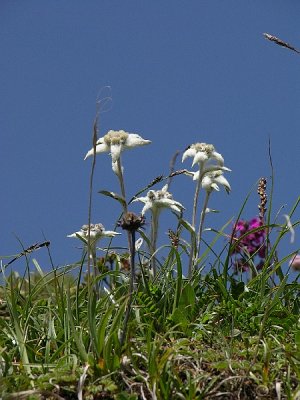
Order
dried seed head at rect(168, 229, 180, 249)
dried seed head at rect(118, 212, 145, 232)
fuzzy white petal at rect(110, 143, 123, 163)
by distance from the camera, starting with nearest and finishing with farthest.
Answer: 1. dried seed head at rect(118, 212, 145, 232)
2. fuzzy white petal at rect(110, 143, 123, 163)
3. dried seed head at rect(168, 229, 180, 249)

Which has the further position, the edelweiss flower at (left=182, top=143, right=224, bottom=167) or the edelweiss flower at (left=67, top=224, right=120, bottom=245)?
the edelweiss flower at (left=182, top=143, right=224, bottom=167)

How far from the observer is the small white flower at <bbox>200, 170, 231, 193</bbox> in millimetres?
5848

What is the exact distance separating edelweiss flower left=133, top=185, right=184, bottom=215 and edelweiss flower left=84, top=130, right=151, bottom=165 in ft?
1.09

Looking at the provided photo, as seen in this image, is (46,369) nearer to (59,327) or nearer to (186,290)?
(59,327)

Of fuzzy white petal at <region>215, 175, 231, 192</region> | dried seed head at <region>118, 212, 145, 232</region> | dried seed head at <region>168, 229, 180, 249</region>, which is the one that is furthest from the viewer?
fuzzy white petal at <region>215, 175, 231, 192</region>

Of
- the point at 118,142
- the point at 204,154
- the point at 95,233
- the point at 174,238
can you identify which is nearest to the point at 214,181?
the point at 204,154

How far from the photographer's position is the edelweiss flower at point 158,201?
5328 millimetres

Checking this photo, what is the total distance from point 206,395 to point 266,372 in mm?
327

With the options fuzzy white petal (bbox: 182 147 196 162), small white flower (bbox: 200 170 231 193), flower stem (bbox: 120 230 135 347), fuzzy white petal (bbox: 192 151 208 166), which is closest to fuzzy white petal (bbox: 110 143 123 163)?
fuzzy white petal (bbox: 192 151 208 166)

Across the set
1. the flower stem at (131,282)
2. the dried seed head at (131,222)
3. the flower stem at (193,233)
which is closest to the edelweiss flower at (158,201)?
the flower stem at (193,233)

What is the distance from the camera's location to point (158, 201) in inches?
210

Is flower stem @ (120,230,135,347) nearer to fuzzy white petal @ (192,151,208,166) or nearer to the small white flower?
fuzzy white petal @ (192,151,208,166)

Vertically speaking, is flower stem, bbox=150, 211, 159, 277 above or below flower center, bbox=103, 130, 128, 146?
below

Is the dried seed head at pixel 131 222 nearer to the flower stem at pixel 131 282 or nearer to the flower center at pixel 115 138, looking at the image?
the flower stem at pixel 131 282
